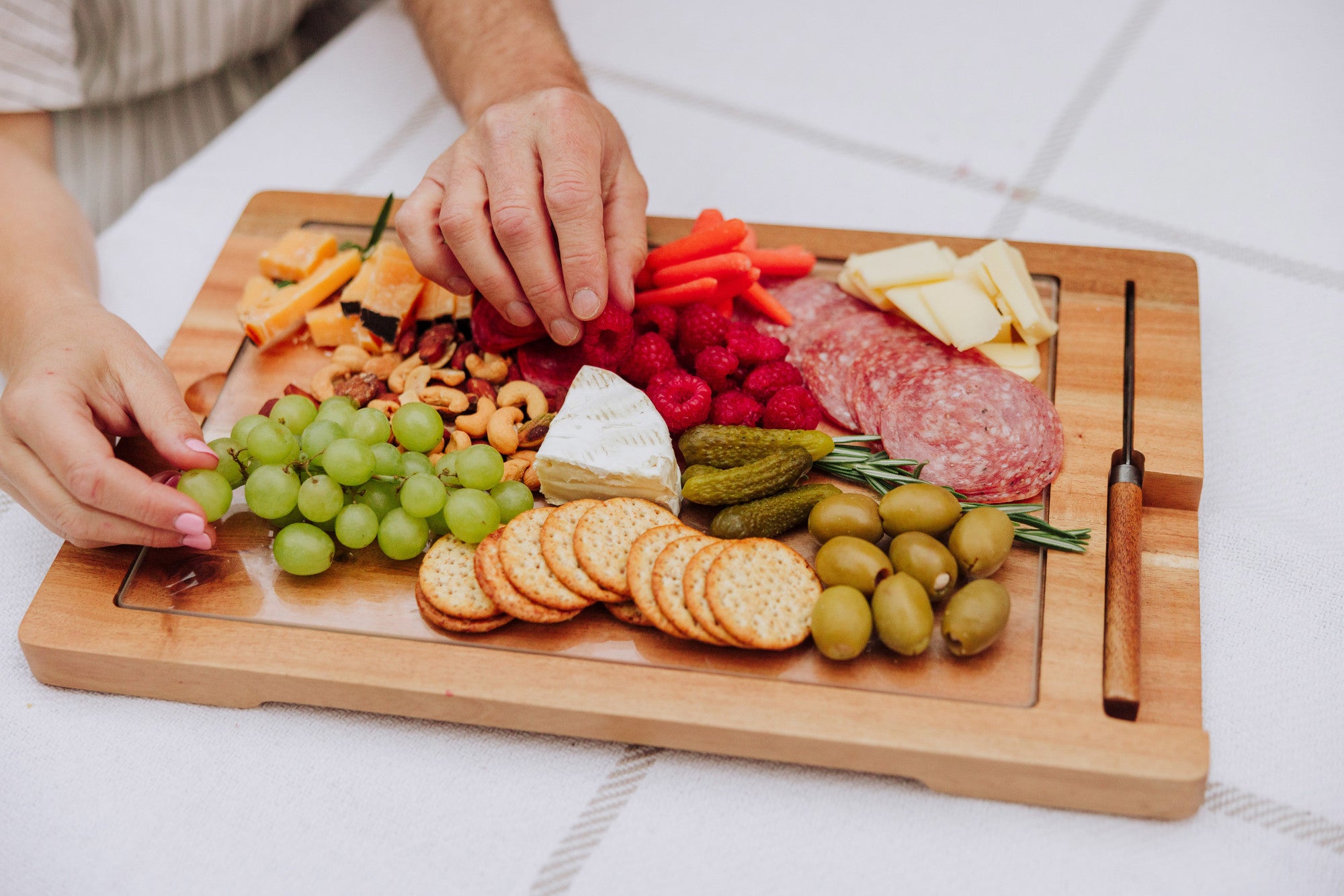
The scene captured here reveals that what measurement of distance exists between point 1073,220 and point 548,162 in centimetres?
107

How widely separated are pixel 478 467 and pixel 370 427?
180 mm

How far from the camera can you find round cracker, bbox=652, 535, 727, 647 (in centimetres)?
120

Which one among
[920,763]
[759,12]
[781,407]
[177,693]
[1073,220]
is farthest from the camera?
[759,12]

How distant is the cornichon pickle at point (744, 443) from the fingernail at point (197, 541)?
2.15 ft

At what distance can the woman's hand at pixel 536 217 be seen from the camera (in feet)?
4.56

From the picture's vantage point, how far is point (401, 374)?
1.59m

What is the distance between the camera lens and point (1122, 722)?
1160 mm

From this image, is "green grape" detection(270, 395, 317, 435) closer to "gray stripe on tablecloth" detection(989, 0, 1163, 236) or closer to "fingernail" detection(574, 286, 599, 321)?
"fingernail" detection(574, 286, 599, 321)

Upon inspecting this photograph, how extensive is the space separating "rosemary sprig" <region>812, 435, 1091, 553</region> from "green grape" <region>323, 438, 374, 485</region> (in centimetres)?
63

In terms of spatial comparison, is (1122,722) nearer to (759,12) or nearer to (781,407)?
(781,407)

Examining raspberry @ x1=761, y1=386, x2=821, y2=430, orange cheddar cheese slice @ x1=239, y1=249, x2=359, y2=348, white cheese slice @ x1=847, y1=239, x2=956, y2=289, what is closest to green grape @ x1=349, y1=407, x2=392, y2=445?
orange cheddar cheese slice @ x1=239, y1=249, x2=359, y2=348

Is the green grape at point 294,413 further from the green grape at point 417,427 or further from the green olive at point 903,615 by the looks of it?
the green olive at point 903,615

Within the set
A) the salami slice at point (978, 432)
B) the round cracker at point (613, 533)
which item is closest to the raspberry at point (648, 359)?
the round cracker at point (613, 533)

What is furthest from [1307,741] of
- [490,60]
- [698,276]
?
[490,60]
